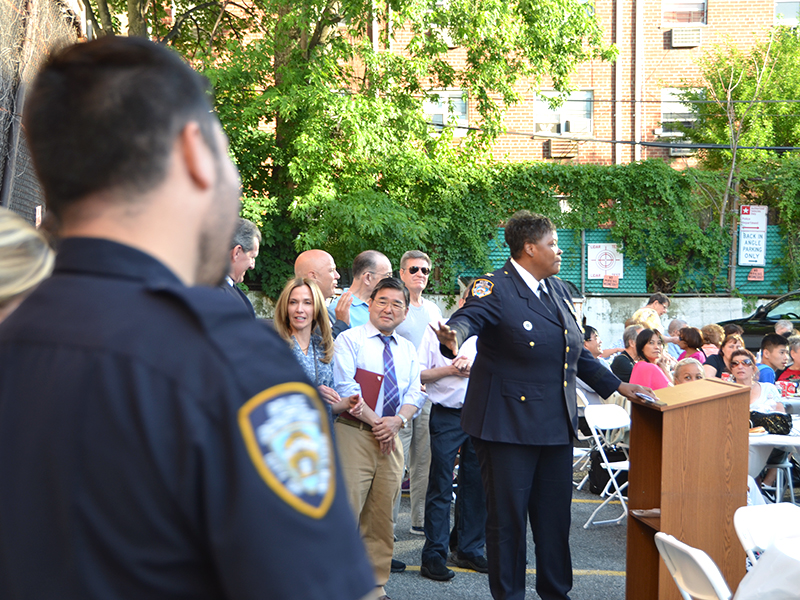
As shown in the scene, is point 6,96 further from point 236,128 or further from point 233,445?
point 236,128

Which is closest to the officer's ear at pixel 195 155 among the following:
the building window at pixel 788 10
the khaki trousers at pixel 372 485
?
the khaki trousers at pixel 372 485

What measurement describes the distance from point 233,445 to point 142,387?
0.11 m

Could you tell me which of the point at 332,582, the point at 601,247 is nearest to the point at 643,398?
the point at 332,582

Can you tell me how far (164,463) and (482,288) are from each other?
11.3 feet

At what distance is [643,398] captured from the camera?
3871 millimetres

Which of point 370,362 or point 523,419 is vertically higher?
point 370,362

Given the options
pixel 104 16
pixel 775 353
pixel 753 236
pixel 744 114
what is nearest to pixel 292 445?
pixel 775 353

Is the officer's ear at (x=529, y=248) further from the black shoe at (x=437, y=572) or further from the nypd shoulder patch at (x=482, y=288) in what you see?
the black shoe at (x=437, y=572)

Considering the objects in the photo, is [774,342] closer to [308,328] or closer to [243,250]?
[308,328]

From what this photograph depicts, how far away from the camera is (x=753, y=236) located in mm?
17188

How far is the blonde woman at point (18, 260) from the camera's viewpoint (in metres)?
1.82

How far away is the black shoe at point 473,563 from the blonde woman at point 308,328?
1755 mm

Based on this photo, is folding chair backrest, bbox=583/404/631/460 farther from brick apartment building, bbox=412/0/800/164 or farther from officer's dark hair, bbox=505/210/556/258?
brick apartment building, bbox=412/0/800/164

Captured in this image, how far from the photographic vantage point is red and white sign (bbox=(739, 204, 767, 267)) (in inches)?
675
